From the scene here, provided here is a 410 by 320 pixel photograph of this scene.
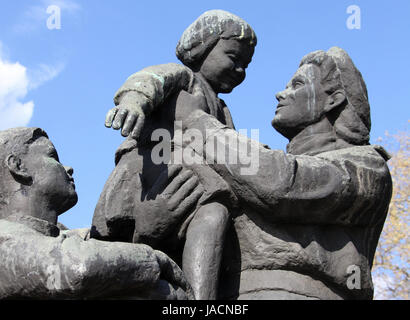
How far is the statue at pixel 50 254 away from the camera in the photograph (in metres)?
3.47

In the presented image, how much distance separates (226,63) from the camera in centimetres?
489

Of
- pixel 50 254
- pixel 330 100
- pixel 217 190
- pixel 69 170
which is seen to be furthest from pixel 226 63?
pixel 50 254

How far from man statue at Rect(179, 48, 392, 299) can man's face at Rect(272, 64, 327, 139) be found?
0.32 meters

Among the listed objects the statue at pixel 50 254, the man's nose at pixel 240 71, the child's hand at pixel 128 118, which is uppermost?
the man's nose at pixel 240 71

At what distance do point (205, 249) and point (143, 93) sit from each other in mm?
993

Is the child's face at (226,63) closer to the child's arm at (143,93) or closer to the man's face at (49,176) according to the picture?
the child's arm at (143,93)

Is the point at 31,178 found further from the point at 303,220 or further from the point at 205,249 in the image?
the point at 303,220

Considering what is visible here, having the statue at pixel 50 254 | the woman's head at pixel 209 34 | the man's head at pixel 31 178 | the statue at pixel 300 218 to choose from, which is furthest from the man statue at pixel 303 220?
the man's head at pixel 31 178

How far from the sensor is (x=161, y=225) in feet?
14.5

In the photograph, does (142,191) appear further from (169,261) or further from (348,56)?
(348,56)

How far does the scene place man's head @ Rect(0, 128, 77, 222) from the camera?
159 inches

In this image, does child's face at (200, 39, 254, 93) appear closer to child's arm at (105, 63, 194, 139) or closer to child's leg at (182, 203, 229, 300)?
child's arm at (105, 63, 194, 139)

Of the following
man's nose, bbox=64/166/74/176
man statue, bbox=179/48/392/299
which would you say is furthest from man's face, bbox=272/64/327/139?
man's nose, bbox=64/166/74/176

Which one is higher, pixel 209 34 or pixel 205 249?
pixel 209 34
